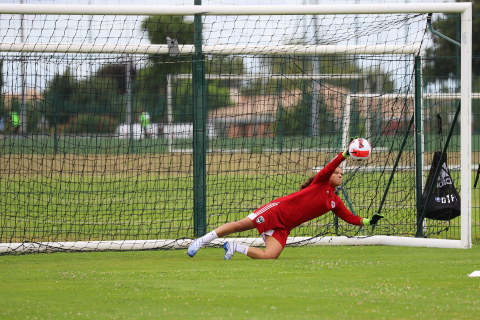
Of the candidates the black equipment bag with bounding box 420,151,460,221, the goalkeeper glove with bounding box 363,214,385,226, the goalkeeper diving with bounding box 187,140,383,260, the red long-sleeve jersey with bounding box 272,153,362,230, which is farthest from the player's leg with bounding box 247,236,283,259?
the black equipment bag with bounding box 420,151,460,221

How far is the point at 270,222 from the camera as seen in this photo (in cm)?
656

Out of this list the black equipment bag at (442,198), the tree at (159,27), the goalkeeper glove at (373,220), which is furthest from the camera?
the tree at (159,27)

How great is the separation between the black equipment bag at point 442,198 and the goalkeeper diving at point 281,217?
4.87ft

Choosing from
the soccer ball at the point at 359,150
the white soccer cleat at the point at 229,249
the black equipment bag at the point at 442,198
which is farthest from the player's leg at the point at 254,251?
the black equipment bag at the point at 442,198

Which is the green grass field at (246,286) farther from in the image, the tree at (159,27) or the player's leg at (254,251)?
the tree at (159,27)

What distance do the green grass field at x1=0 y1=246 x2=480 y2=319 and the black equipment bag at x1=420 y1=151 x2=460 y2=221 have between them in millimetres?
848

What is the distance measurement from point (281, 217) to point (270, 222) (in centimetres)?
14

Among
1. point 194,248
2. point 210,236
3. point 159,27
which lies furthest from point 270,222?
point 159,27

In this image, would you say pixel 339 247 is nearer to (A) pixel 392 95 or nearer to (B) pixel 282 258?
(B) pixel 282 258

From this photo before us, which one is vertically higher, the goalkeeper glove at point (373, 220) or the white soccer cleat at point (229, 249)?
the goalkeeper glove at point (373, 220)

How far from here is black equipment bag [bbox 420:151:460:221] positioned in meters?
7.61

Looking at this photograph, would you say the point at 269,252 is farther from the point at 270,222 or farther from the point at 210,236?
the point at 210,236

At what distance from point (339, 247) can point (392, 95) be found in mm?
2985

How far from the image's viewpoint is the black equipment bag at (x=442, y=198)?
7613 millimetres
